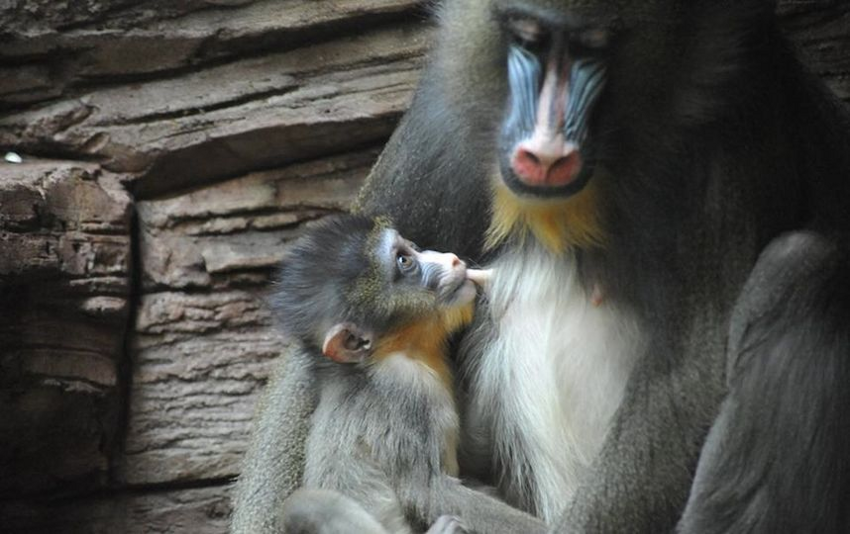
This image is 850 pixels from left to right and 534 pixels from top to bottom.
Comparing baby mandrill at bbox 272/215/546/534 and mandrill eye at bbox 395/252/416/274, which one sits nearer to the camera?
baby mandrill at bbox 272/215/546/534

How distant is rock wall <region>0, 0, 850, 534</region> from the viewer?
5211 mm

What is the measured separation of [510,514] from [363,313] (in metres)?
0.69

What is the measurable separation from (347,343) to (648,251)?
88cm

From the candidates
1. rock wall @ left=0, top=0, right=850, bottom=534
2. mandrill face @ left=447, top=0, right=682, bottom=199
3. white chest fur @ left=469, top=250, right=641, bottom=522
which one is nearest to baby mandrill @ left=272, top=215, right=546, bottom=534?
white chest fur @ left=469, top=250, right=641, bottom=522

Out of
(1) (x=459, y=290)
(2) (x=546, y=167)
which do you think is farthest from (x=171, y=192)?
(2) (x=546, y=167)

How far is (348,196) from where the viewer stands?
5.50 metres

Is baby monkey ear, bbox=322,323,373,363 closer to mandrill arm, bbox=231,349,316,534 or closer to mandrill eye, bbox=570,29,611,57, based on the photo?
mandrill arm, bbox=231,349,316,534

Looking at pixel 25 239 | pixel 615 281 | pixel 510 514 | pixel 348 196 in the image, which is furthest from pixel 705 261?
pixel 25 239

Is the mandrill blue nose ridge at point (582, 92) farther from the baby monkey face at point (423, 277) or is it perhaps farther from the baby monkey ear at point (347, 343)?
the baby monkey ear at point (347, 343)

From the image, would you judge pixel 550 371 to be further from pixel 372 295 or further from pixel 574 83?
pixel 574 83

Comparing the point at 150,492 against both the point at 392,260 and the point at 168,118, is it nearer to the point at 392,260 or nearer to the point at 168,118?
the point at 168,118

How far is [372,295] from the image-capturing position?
4.23 meters

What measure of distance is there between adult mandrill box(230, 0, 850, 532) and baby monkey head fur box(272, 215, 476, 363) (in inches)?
6.1

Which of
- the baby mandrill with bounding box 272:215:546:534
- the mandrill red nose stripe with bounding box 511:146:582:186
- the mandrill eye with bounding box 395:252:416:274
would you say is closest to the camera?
the mandrill red nose stripe with bounding box 511:146:582:186
